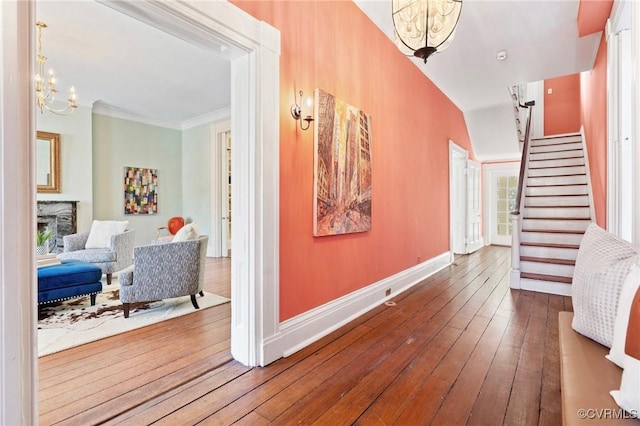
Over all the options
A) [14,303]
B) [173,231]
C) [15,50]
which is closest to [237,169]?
[15,50]

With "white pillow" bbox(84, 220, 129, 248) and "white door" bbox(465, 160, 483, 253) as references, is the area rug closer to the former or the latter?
"white pillow" bbox(84, 220, 129, 248)

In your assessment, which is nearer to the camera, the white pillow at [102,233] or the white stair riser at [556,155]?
the white pillow at [102,233]

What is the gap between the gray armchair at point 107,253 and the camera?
4.19m

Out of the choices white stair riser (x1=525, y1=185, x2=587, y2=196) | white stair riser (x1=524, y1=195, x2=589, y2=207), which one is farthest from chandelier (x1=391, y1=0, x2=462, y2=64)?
white stair riser (x1=525, y1=185, x2=587, y2=196)

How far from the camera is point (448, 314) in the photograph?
3084 millimetres

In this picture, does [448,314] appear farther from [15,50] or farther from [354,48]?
[15,50]

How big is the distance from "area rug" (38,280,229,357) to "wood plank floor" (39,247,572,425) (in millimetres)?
163

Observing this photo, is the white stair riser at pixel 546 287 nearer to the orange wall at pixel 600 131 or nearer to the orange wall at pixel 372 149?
the orange wall at pixel 600 131

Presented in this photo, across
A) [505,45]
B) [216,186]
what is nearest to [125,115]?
[216,186]

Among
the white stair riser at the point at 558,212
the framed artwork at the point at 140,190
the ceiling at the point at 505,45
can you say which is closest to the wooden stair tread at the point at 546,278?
the white stair riser at the point at 558,212

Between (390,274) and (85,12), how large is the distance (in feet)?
13.8

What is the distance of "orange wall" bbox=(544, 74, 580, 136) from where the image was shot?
22.4ft

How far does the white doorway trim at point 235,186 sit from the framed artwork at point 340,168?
0.48 metres

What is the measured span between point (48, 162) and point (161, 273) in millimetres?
3813
